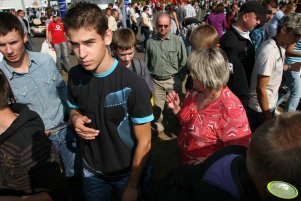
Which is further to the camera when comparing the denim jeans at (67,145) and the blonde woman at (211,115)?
the denim jeans at (67,145)

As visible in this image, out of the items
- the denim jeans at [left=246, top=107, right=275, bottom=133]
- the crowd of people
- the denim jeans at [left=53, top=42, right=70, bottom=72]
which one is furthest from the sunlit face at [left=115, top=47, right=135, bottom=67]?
the denim jeans at [left=53, top=42, right=70, bottom=72]

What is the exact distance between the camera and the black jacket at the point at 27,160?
149 cm

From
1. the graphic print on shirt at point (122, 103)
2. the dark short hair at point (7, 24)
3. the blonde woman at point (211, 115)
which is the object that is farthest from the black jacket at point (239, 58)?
the dark short hair at point (7, 24)

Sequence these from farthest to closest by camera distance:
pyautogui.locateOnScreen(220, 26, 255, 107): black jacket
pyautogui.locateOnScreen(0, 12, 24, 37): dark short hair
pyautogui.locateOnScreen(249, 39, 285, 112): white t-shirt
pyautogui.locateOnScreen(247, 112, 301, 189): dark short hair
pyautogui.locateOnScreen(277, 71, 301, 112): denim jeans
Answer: pyautogui.locateOnScreen(277, 71, 301, 112): denim jeans → pyautogui.locateOnScreen(220, 26, 255, 107): black jacket → pyautogui.locateOnScreen(249, 39, 285, 112): white t-shirt → pyautogui.locateOnScreen(0, 12, 24, 37): dark short hair → pyautogui.locateOnScreen(247, 112, 301, 189): dark short hair

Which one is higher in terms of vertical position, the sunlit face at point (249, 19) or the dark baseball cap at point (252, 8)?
the dark baseball cap at point (252, 8)

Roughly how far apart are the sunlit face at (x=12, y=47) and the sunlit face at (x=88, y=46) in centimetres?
84

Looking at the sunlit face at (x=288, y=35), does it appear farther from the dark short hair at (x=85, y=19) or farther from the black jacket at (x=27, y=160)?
the black jacket at (x=27, y=160)

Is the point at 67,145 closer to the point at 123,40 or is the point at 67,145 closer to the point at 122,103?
the point at 122,103

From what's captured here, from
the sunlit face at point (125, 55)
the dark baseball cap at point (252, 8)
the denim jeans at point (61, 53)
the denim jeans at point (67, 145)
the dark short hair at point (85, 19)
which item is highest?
the dark short hair at point (85, 19)

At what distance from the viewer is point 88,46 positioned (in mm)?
1697

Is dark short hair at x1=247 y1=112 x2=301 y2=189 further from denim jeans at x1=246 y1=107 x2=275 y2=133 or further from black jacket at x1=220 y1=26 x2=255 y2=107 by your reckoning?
denim jeans at x1=246 y1=107 x2=275 y2=133

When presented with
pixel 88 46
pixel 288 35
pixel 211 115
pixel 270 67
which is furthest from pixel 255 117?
pixel 88 46

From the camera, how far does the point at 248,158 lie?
3.11 feet

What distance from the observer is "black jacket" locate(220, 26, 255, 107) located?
9.53 ft
